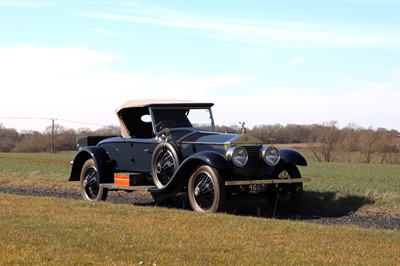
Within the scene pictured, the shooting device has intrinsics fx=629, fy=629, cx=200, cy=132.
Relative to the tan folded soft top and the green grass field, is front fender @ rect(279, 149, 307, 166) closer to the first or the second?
the tan folded soft top

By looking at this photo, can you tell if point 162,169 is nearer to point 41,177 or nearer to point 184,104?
point 184,104

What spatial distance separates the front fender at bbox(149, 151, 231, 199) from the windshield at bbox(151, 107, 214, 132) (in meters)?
1.44

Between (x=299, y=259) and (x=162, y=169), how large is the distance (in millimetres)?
5416

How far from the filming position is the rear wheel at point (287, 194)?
11062 mm

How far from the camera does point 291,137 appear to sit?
46000 mm

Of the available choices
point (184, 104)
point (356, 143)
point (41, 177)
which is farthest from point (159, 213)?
point (356, 143)

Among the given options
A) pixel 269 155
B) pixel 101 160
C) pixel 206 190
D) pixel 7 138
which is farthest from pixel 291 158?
pixel 7 138

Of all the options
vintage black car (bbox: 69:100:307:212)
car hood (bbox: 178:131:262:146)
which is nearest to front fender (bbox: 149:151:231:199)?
vintage black car (bbox: 69:100:307:212)

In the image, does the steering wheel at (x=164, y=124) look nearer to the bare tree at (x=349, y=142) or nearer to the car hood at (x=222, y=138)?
the car hood at (x=222, y=138)

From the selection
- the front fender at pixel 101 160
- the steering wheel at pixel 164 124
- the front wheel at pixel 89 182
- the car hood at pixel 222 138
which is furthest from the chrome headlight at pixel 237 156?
the front wheel at pixel 89 182

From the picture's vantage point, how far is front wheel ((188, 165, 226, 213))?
32.9 feet

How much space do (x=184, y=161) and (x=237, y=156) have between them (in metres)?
0.89

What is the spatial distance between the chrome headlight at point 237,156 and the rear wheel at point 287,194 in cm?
100

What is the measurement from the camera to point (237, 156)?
10.3m
